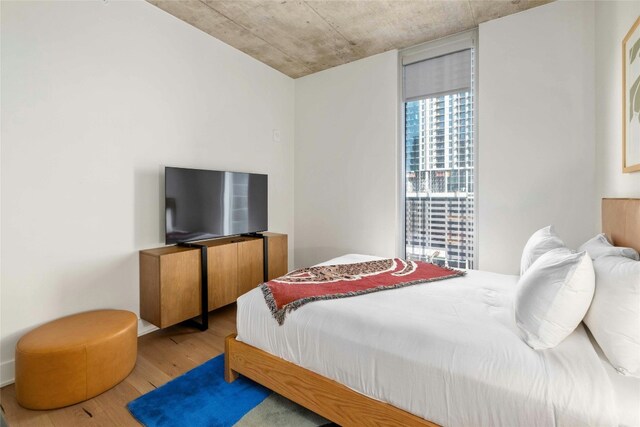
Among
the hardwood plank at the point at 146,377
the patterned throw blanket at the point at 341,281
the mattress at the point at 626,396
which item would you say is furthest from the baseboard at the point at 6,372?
the mattress at the point at 626,396

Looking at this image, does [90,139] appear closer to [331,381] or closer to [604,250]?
[331,381]

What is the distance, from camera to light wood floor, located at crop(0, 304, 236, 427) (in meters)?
1.64

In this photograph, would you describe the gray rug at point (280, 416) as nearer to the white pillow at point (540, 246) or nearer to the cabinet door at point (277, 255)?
the white pillow at point (540, 246)

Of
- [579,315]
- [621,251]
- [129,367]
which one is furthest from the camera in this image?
[129,367]

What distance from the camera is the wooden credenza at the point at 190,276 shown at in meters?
2.43

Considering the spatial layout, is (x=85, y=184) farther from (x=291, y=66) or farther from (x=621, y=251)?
(x=621, y=251)

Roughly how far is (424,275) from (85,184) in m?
2.69

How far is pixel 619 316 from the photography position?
3.42 feet

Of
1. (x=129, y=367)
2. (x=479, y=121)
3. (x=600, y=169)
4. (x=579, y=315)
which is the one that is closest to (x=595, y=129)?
(x=600, y=169)

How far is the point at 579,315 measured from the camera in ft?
3.82

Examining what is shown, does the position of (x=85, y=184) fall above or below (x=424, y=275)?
above

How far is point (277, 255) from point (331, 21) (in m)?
2.54

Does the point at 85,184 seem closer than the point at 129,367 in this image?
No

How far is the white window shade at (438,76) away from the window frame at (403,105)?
0.05m
